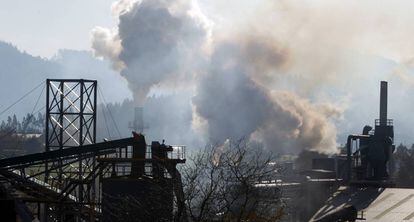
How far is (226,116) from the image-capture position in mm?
75062

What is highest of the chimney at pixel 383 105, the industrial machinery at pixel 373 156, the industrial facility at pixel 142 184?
the chimney at pixel 383 105

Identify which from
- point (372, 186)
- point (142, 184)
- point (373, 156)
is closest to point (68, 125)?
point (142, 184)

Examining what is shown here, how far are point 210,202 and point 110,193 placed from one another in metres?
11.6

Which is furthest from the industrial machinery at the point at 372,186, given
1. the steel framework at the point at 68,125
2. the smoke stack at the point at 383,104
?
the steel framework at the point at 68,125

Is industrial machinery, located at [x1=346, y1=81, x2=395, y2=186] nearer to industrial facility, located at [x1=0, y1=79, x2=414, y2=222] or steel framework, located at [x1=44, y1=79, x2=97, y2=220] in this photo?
industrial facility, located at [x1=0, y1=79, x2=414, y2=222]

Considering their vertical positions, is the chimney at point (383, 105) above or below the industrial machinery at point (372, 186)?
above

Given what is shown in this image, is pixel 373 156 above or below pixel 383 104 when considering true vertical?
below

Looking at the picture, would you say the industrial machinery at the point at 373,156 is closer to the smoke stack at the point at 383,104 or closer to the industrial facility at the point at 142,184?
the industrial facility at the point at 142,184

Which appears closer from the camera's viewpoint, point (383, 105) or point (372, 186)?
point (372, 186)

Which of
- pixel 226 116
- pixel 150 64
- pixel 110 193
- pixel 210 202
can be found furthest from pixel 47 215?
pixel 226 116

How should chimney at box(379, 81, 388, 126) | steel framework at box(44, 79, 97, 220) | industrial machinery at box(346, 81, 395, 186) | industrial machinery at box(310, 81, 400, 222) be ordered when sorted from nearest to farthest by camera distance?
1. steel framework at box(44, 79, 97, 220)
2. industrial machinery at box(310, 81, 400, 222)
3. industrial machinery at box(346, 81, 395, 186)
4. chimney at box(379, 81, 388, 126)

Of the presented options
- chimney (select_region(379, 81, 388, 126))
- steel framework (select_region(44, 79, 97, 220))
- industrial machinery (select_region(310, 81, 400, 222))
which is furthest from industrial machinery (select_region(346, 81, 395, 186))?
steel framework (select_region(44, 79, 97, 220))

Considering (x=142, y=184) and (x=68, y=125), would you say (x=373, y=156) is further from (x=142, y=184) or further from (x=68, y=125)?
(x=142, y=184)

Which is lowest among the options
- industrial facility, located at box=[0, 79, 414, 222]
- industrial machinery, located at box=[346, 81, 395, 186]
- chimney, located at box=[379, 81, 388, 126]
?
industrial facility, located at box=[0, 79, 414, 222]
